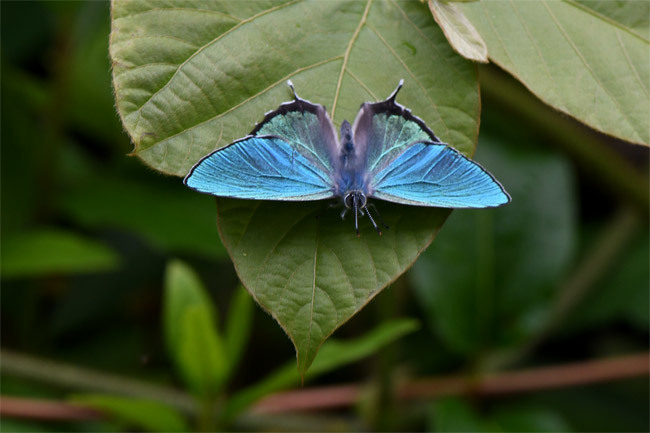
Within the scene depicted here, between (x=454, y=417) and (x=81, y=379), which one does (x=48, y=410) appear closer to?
(x=81, y=379)

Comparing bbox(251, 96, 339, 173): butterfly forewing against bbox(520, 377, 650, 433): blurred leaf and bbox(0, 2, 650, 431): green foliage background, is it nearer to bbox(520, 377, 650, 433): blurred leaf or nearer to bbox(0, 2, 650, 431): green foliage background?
bbox(0, 2, 650, 431): green foliage background

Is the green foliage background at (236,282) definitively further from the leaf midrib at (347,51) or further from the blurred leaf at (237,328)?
the leaf midrib at (347,51)

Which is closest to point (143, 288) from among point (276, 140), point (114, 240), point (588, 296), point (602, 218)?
point (114, 240)

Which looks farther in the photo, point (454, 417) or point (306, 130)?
point (454, 417)

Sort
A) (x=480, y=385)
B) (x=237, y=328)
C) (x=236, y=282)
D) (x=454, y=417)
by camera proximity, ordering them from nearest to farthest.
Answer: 1. (x=237, y=328)
2. (x=454, y=417)
3. (x=480, y=385)
4. (x=236, y=282)

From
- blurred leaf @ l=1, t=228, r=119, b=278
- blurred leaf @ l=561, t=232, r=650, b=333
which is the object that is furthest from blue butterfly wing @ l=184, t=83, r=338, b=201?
blurred leaf @ l=561, t=232, r=650, b=333

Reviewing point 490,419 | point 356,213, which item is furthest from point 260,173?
point 490,419
